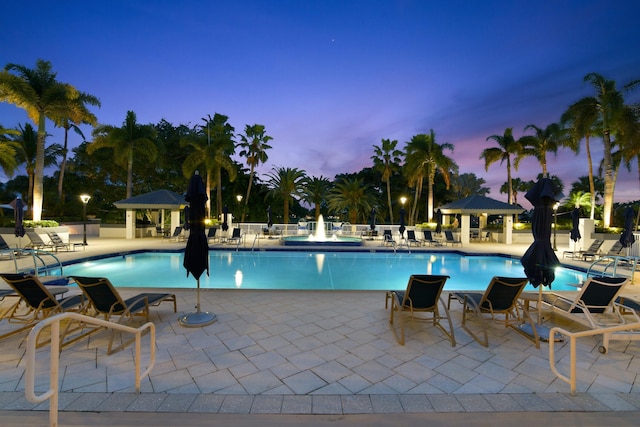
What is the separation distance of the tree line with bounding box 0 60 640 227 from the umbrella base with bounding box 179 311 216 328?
14981 millimetres

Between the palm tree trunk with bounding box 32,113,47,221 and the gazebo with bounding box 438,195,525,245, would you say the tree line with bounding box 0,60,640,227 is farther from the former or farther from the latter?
the gazebo with bounding box 438,195,525,245

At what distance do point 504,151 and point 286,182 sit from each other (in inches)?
780

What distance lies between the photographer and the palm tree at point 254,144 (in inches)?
1179

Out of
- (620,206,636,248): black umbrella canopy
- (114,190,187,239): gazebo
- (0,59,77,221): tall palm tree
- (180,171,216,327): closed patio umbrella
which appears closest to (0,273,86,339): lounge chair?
(180,171,216,327): closed patio umbrella

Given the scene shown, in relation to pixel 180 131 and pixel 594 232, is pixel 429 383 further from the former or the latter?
pixel 180 131

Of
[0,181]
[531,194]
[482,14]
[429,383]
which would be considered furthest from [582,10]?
[0,181]

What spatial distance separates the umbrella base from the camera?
445cm

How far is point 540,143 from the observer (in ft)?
76.1

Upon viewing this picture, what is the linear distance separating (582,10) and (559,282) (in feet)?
47.9

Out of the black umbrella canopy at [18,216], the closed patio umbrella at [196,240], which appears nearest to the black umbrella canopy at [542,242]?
the closed patio umbrella at [196,240]

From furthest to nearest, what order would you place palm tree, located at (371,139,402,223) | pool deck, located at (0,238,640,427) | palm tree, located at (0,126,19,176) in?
palm tree, located at (371,139,402,223) < palm tree, located at (0,126,19,176) < pool deck, located at (0,238,640,427)

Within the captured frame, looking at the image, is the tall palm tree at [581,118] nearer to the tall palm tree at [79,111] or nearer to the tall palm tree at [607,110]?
the tall palm tree at [607,110]

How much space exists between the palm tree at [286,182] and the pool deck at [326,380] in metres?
26.1

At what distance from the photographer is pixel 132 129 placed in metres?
21.4
